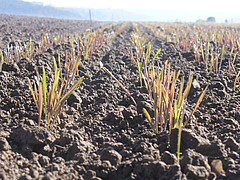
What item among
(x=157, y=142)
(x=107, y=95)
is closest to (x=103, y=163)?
(x=157, y=142)

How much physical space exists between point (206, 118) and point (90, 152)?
999mm

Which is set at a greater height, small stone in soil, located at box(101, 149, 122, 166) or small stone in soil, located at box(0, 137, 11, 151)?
small stone in soil, located at box(0, 137, 11, 151)

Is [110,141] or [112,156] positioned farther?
[110,141]

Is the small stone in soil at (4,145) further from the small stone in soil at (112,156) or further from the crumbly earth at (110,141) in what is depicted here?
the small stone in soil at (112,156)

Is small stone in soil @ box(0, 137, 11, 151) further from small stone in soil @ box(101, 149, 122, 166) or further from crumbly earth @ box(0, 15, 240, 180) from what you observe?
small stone in soil @ box(101, 149, 122, 166)

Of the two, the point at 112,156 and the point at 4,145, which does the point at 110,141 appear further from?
the point at 4,145


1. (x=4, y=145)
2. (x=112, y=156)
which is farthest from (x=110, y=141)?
(x=4, y=145)

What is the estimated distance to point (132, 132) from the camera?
77.4 inches

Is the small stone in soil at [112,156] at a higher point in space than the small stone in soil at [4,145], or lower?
lower

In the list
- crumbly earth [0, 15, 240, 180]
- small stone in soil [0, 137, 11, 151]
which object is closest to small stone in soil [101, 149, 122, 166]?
crumbly earth [0, 15, 240, 180]

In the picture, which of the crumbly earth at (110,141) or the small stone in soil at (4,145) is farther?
the small stone in soil at (4,145)

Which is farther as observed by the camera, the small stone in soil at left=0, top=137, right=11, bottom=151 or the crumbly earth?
the small stone in soil at left=0, top=137, right=11, bottom=151

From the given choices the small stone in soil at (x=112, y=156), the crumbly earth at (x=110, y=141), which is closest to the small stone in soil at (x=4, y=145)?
the crumbly earth at (x=110, y=141)

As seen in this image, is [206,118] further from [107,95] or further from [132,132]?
[107,95]
